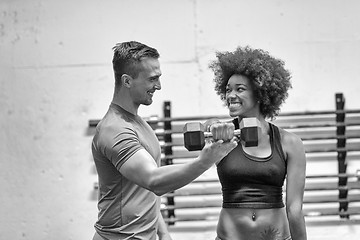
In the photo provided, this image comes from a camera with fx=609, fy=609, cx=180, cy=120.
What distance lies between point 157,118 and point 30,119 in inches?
39.2

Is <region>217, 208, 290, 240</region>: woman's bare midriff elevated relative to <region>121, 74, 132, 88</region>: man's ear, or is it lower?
lower

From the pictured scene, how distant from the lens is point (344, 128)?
4.46 m

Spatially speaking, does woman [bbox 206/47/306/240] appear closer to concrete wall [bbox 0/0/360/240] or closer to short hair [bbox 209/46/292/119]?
short hair [bbox 209/46/292/119]

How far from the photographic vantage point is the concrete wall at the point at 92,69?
15.1 feet

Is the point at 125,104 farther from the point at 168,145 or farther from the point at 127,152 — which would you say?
the point at 168,145

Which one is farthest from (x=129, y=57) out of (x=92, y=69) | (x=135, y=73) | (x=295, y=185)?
(x=92, y=69)

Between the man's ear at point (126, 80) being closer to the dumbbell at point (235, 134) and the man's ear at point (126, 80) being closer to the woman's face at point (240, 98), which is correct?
the dumbbell at point (235, 134)

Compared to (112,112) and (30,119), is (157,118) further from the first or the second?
(112,112)

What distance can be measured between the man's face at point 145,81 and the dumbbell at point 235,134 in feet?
1.61

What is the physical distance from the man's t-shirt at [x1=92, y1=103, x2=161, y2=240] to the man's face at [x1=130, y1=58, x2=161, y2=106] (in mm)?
81

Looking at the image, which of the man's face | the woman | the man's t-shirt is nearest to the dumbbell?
the man's t-shirt

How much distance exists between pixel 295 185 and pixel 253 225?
10.9 inches

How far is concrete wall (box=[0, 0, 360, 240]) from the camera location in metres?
4.62

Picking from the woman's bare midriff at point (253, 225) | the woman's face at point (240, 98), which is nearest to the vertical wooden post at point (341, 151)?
the woman's face at point (240, 98)
